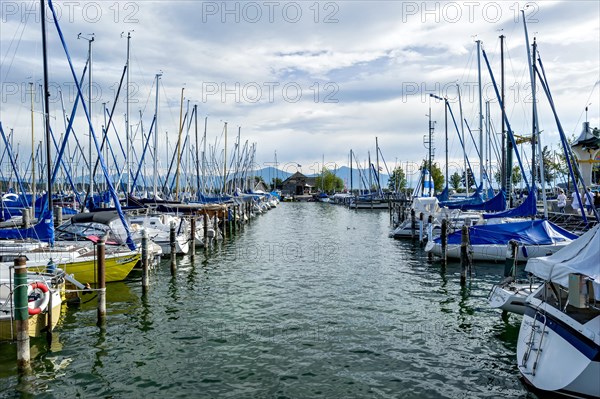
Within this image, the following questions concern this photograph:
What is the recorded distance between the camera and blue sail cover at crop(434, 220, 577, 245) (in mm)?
24891

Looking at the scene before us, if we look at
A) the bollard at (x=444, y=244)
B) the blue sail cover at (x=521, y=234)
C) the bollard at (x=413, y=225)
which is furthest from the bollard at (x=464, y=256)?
the bollard at (x=413, y=225)

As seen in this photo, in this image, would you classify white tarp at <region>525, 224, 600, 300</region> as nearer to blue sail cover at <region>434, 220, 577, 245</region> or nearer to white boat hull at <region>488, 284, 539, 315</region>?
white boat hull at <region>488, 284, 539, 315</region>

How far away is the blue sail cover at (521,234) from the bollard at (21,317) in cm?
2204

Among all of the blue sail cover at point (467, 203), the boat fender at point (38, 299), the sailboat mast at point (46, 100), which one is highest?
the sailboat mast at point (46, 100)

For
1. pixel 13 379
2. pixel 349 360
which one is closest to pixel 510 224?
pixel 349 360

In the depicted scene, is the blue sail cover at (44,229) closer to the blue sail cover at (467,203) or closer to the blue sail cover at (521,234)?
the blue sail cover at (521,234)

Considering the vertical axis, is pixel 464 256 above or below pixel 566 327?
below

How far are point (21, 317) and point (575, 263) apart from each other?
12.0m

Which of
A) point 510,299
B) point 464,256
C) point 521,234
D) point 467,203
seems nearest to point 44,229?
point 510,299

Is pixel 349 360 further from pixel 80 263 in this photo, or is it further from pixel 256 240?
pixel 256 240

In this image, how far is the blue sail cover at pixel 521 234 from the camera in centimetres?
2489

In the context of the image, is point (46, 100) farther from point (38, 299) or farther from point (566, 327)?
point (566, 327)

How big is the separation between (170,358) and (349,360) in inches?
182

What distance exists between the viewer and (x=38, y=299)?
13125 millimetres
